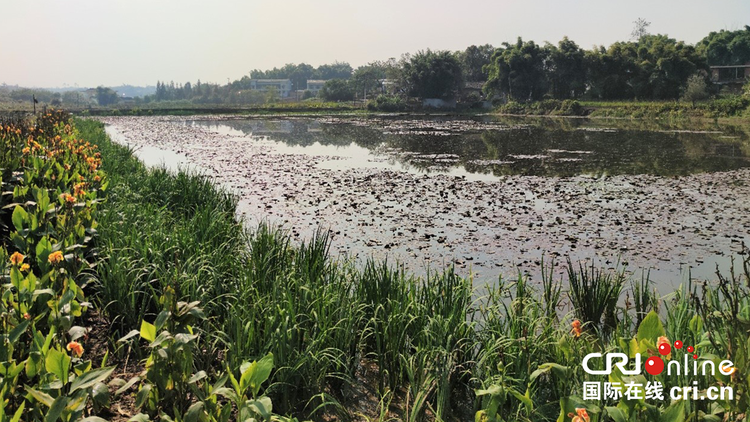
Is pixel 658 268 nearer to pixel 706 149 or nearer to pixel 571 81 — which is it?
pixel 706 149

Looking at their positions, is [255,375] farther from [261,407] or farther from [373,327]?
[373,327]

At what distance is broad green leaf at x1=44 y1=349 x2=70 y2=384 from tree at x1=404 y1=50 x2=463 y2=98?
2458 inches

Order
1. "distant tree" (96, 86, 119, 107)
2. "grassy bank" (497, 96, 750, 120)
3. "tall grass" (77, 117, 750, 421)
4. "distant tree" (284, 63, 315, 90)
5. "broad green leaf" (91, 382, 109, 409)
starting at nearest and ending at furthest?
"broad green leaf" (91, 382, 109, 409) → "tall grass" (77, 117, 750, 421) → "grassy bank" (497, 96, 750, 120) → "distant tree" (96, 86, 119, 107) → "distant tree" (284, 63, 315, 90)

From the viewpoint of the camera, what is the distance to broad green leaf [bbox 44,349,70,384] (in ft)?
7.50

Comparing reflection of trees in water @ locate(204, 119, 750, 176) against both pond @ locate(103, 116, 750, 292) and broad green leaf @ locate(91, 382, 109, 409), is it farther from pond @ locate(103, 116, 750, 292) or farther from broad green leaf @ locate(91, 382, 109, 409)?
broad green leaf @ locate(91, 382, 109, 409)

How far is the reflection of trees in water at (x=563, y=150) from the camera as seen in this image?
52.4 ft

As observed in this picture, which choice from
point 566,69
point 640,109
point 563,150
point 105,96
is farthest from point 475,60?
point 105,96

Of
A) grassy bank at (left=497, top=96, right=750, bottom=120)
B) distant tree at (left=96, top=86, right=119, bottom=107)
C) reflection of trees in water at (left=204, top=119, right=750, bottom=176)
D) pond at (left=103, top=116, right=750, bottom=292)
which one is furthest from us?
distant tree at (left=96, top=86, right=119, bottom=107)

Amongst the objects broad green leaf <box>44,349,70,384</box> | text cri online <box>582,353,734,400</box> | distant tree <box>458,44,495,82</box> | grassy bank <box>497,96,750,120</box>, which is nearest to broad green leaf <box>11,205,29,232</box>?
broad green leaf <box>44,349,70,384</box>

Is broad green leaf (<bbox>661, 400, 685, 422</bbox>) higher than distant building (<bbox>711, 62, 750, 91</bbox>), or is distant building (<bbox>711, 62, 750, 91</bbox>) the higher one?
distant building (<bbox>711, 62, 750, 91</bbox>)

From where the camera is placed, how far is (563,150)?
69.0ft

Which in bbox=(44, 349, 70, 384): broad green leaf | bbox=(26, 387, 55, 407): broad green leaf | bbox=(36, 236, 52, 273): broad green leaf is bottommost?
bbox=(26, 387, 55, 407): broad green leaf

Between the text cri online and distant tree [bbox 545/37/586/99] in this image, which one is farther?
distant tree [bbox 545/37/586/99]

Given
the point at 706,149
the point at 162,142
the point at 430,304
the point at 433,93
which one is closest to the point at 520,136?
the point at 706,149
